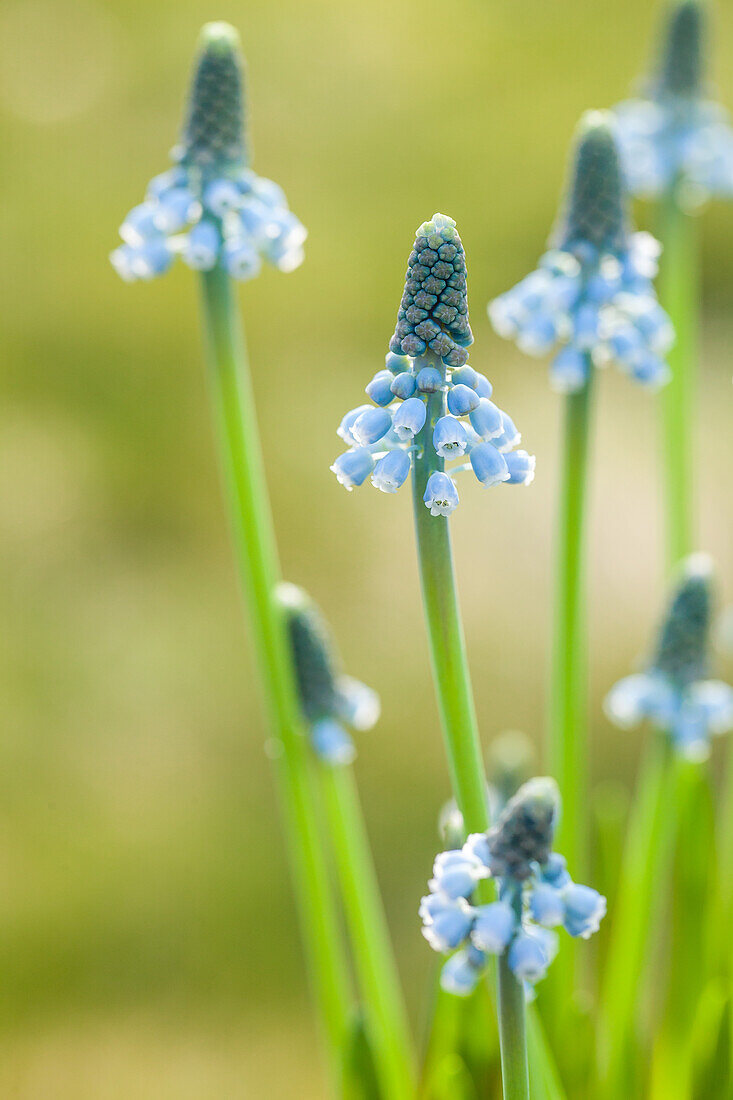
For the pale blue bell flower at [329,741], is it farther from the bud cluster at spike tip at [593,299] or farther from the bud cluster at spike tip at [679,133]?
the bud cluster at spike tip at [679,133]

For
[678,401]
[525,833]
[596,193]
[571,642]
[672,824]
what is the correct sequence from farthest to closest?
[678,401]
[672,824]
[571,642]
[596,193]
[525,833]

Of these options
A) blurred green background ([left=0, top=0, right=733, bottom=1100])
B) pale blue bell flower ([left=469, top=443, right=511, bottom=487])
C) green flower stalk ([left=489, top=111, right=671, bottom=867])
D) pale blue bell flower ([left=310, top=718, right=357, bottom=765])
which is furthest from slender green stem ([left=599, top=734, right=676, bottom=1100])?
blurred green background ([left=0, top=0, right=733, bottom=1100])

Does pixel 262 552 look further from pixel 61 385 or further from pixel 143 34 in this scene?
pixel 143 34

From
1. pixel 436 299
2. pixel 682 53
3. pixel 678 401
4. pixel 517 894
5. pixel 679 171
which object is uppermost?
pixel 682 53

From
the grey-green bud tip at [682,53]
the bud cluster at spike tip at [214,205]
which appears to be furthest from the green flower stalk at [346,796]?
the grey-green bud tip at [682,53]

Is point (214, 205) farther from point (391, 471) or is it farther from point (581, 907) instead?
point (581, 907)

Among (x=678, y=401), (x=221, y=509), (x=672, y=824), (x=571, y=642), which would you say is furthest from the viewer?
(x=221, y=509)

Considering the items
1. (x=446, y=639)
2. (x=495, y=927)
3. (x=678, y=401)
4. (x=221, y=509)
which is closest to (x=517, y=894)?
(x=495, y=927)

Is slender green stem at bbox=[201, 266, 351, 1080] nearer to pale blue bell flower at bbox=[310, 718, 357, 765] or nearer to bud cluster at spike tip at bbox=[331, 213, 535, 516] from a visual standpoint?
pale blue bell flower at bbox=[310, 718, 357, 765]
